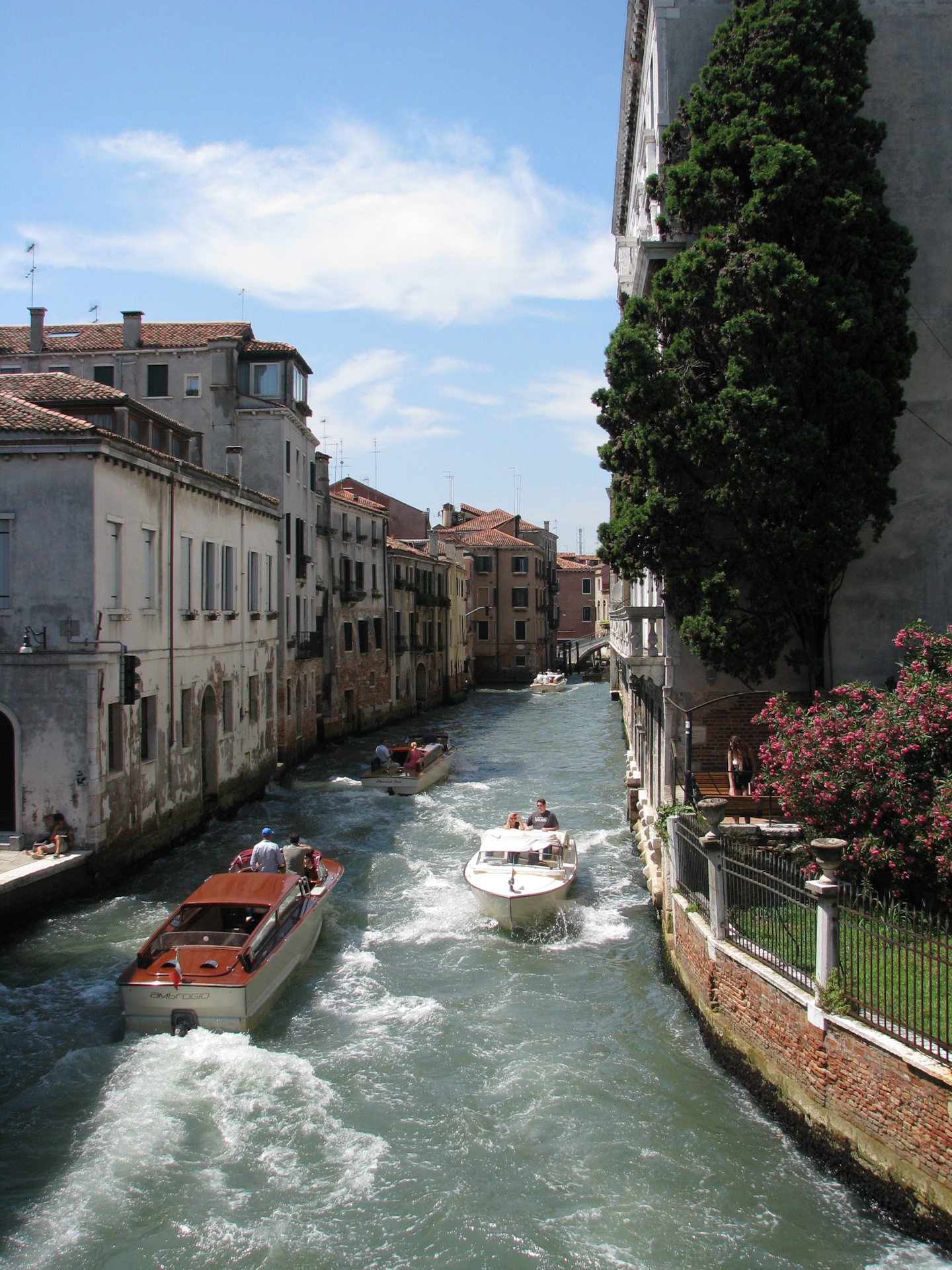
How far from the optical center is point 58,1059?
32.8 ft

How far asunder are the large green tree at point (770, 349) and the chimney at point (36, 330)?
2054 cm

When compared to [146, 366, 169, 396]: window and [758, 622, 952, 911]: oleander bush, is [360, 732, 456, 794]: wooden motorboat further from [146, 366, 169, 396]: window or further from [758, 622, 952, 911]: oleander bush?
[758, 622, 952, 911]: oleander bush

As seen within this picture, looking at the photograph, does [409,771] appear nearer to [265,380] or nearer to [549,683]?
[265,380]

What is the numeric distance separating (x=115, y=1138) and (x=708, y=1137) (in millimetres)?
4910

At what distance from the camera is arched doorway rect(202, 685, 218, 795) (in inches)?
832

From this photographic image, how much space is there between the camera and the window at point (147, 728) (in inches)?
684

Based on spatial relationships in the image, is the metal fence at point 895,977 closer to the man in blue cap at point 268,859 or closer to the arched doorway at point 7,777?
the man in blue cap at point 268,859

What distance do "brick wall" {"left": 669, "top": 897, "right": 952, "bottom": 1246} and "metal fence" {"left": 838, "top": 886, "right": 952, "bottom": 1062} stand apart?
6.9 inches

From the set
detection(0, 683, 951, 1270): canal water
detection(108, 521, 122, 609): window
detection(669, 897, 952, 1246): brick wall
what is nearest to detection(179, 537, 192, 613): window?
detection(108, 521, 122, 609): window

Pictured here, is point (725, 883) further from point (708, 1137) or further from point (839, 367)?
point (839, 367)

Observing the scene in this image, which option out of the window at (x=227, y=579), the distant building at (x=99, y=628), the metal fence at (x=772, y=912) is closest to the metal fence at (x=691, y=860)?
the metal fence at (x=772, y=912)

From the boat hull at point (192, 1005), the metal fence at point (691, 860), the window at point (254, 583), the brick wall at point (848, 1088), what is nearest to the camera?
the brick wall at point (848, 1088)

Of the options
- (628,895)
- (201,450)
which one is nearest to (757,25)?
(628,895)

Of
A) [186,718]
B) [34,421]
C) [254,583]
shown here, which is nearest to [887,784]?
[34,421]
